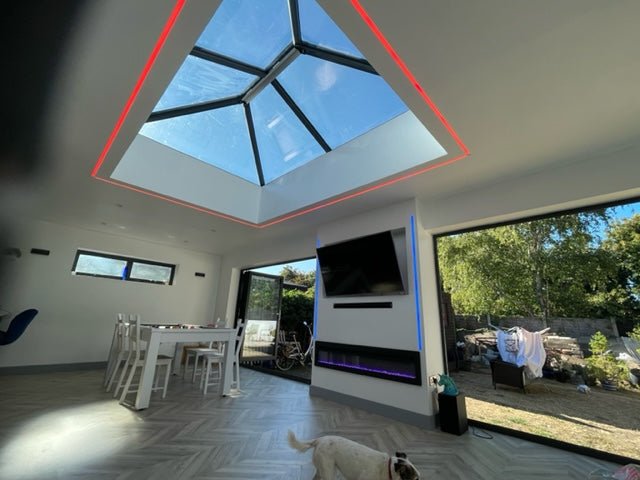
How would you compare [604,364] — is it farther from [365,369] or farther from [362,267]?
[362,267]

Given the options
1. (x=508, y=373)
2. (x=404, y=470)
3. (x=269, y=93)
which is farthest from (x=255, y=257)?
(x=404, y=470)


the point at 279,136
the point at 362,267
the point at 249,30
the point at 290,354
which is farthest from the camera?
the point at 290,354

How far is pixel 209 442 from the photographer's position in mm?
2246

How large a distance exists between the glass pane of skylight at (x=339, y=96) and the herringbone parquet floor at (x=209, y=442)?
10.5ft

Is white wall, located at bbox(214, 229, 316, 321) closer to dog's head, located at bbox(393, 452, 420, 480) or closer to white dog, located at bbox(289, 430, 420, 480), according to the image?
white dog, located at bbox(289, 430, 420, 480)

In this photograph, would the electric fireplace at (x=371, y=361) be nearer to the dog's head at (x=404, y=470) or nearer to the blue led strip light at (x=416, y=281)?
the blue led strip light at (x=416, y=281)

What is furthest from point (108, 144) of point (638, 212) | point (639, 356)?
point (639, 356)

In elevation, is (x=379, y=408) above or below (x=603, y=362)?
below

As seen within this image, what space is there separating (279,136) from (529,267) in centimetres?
361

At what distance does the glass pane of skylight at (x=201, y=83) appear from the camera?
2.96m

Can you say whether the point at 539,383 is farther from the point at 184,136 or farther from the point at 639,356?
the point at 184,136

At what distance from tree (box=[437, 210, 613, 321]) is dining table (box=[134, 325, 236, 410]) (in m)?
3.16

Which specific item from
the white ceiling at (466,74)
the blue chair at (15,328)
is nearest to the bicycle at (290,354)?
the blue chair at (15,328)

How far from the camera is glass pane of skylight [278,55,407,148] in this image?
2871 mm
